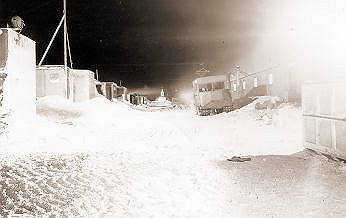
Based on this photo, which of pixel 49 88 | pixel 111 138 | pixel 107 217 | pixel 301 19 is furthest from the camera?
pixel 49 88

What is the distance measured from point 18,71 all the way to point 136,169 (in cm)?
1011

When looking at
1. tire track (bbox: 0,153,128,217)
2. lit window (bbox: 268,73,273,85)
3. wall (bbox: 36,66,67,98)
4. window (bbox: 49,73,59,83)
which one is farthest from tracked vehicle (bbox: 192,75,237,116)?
tire track (bbox: 0,153,128,217)

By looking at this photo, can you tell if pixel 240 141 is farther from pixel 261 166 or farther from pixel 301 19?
pixel 301 19

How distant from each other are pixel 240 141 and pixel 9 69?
10.2 metres

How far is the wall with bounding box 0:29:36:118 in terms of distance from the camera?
14734 millimetres

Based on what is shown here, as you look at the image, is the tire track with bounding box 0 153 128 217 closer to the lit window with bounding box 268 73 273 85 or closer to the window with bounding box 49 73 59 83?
the window with bounding box 49 73 59 83

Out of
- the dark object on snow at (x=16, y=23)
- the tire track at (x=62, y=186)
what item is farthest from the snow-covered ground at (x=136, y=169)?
the dark object on snow at (x=16, y=23)

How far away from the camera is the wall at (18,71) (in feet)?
48.3

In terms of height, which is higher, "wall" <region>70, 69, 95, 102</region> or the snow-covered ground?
"wall" <region>70, 69, 95, 102</region>

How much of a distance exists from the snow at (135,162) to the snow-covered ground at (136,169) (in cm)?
2

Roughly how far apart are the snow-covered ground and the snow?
2cm

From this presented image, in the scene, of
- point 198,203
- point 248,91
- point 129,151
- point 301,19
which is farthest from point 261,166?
point 248,91

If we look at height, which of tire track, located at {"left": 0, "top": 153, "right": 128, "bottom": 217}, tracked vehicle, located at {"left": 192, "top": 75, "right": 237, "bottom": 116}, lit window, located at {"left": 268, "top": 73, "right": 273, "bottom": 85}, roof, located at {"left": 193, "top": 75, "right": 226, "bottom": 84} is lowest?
tire track, located at {"left": 0, "top": 153, "right": 128, "bottom": 217}

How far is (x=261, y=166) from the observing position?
895cm
